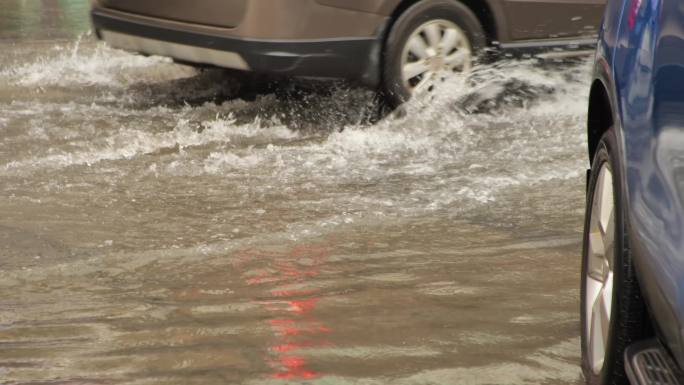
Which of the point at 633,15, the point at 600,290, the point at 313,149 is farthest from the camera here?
the point at 313,149

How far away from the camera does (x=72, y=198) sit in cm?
562

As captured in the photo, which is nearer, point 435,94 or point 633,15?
point 633,15

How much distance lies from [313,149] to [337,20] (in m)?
0.81

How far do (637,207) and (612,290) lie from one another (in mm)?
327

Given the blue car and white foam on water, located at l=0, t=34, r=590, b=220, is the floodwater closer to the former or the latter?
white foam on water, located at l=0, t=34, r=590, b=220

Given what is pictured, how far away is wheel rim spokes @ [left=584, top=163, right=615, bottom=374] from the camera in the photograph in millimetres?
3207

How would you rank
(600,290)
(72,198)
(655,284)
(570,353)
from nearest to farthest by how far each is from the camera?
1. (655,284)
2. (600,290)
3. (570,353)
4. (72,198)

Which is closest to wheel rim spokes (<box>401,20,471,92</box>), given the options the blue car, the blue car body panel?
the blue car

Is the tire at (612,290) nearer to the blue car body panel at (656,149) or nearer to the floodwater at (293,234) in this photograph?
the blue car body panel at (656,149)

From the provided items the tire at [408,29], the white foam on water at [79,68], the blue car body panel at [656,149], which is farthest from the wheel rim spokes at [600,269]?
the white foam on water at [79,68]

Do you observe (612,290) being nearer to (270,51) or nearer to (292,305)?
(292,305)

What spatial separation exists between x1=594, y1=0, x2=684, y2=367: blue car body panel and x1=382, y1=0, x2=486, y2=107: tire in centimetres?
405

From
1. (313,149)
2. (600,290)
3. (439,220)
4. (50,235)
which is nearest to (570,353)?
(600,290)

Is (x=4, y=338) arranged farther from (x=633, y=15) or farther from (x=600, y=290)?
(x=633, y=15)
